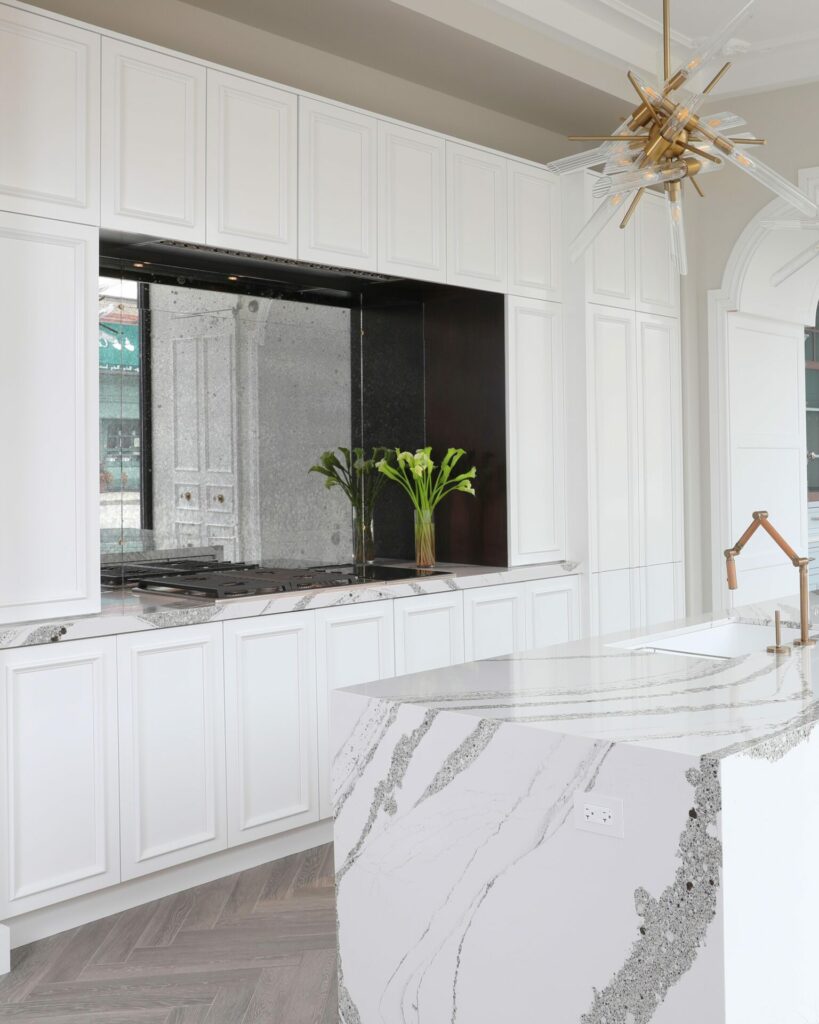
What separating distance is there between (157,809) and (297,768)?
57 cm

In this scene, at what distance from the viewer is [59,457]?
3.10 meters

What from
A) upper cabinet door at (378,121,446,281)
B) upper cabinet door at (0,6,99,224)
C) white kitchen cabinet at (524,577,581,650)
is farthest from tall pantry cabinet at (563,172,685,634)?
upper cabinet door at (0,6,99,224)

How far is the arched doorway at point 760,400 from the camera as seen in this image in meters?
5.61

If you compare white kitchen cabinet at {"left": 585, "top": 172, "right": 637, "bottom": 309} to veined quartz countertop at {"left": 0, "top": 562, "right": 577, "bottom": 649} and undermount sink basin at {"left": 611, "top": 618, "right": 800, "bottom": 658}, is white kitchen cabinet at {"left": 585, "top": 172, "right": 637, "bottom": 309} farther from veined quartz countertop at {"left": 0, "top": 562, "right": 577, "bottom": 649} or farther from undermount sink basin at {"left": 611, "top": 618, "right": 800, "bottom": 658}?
undermount sink basin at {"left": 611, "top": 618, "right": 800, "bottom": 658}

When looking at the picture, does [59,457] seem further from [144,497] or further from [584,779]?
[584,779]

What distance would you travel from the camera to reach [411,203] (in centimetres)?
418

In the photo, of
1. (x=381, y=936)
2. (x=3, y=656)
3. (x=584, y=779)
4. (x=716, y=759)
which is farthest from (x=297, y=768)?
(x=716, y=759)

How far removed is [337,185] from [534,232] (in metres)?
1.20

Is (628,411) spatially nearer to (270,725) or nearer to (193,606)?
(270,725)

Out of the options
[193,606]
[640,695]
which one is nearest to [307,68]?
Answer: [193,606]

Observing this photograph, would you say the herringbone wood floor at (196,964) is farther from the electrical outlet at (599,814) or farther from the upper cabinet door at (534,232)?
the upper cabinet door at (534,232)

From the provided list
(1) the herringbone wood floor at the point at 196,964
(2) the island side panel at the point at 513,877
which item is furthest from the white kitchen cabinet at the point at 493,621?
(2) the island side panel at the point at 513,877

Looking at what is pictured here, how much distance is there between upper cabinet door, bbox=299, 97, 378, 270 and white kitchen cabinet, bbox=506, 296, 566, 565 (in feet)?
2.97

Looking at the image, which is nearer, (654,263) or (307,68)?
(307,68)
